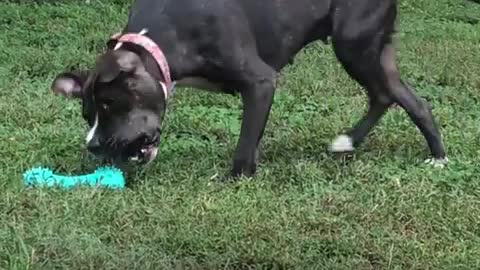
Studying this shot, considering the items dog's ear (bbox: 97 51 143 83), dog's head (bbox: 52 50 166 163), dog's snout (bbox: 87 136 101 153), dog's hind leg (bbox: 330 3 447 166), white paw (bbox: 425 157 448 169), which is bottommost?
white paw (bbox: 425 157 448 169)

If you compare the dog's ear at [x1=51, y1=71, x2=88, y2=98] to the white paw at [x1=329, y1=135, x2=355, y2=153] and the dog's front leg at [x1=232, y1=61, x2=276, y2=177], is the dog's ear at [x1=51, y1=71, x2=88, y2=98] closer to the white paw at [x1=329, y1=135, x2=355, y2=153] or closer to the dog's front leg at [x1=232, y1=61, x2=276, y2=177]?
the dog's front leg at [x1=232, y1=61, x2=276, y2=177]

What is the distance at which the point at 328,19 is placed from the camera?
529cm

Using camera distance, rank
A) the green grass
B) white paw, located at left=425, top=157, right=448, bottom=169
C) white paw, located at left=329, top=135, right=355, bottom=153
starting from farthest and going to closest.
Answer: white paw, located at left=329, top=135, right=355, bottom=153
white paw, located at left=425, top=157, right=448, bottom=169
the green grass

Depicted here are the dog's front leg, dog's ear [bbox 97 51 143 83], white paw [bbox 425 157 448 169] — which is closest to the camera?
dog's ear [bbox 97 51 143 83]

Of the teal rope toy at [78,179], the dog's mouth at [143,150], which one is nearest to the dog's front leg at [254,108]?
the dog's mouth at [143,150]

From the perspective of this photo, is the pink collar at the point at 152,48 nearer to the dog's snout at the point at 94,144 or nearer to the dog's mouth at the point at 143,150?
the dog's mouth at the point at 143,150

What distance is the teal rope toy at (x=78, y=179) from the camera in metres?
4.84

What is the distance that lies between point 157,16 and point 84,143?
819mm

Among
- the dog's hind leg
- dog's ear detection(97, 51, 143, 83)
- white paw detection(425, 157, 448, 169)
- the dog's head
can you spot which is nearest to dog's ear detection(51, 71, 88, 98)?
the dog's head

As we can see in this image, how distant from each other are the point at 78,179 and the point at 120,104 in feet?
1.22

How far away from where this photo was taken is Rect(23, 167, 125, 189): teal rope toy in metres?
4.84

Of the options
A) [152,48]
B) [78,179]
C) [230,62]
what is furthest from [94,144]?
[230,62]

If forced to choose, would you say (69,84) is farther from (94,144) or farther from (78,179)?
(78,179)

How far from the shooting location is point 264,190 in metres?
4.90
